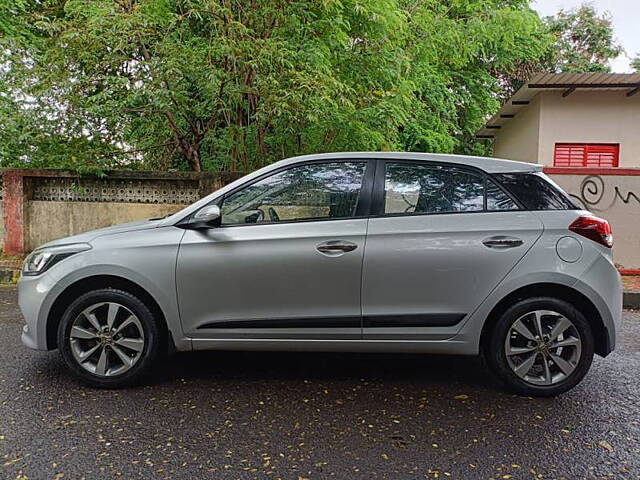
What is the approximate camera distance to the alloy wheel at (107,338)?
3.45m

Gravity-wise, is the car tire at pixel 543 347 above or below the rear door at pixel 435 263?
below

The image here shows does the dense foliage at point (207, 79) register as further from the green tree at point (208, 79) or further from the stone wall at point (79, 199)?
the stone wall at point (79, 199)

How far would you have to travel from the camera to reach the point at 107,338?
3457 millimetres

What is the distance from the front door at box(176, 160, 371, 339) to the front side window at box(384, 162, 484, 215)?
10.6 inches

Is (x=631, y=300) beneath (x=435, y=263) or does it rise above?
beneath

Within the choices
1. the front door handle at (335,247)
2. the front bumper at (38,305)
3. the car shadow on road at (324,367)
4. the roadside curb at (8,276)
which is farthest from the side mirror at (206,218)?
the roadside curb at (8,276)

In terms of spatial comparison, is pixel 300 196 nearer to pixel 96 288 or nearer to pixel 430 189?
pixel 430 189

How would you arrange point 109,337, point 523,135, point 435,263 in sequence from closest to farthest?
point 435,263 → point 109,337 → point 523,135

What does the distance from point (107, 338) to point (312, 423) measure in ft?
5.06

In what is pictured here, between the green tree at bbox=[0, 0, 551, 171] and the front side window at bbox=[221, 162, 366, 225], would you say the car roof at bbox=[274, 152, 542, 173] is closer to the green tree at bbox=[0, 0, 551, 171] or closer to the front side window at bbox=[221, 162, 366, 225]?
the front side window at bbox=[221, 162, 366, 225]

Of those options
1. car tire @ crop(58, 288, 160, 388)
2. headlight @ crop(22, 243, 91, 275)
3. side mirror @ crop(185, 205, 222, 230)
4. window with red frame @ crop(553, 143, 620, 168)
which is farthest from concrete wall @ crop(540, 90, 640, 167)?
headlight @ crop(22, 243, 91, 275)

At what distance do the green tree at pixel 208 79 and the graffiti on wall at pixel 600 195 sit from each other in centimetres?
307

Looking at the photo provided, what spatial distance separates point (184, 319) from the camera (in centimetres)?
344

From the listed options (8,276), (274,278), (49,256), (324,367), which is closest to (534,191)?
(274,278)
